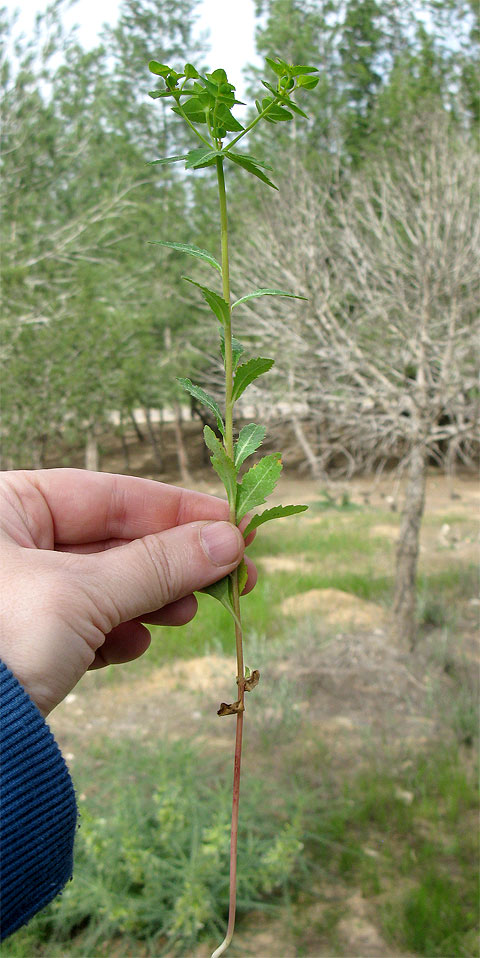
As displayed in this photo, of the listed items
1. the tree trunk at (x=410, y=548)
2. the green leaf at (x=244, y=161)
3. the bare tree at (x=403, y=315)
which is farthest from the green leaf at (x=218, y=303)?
the tree trunk at (x=410, y=548)

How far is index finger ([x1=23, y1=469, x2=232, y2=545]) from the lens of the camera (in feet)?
3.62

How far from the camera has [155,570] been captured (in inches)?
34.7

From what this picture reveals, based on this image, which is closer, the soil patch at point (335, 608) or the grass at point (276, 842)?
the grass at point (276, 842)

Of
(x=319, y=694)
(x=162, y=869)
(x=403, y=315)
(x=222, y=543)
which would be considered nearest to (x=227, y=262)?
(x=222, y=543)

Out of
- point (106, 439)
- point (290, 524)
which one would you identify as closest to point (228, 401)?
point (290, 524)

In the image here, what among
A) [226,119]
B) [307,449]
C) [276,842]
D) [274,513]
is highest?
[226,119]

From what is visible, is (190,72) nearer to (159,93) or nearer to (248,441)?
(159,93)

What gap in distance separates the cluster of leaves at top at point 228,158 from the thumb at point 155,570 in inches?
4.6

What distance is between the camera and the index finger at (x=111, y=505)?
3.62ft

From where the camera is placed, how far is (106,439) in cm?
1570

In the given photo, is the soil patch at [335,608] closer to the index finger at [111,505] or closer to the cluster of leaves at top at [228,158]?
the index finger at [111,505]

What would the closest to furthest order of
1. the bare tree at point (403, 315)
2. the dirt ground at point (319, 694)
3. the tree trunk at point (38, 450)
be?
1. the dirt ground at point (319, 694)
2. the bare tree at point (403, 315)
3. the tree trunk at point (38, 450)

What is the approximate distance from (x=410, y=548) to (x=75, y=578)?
4.09m

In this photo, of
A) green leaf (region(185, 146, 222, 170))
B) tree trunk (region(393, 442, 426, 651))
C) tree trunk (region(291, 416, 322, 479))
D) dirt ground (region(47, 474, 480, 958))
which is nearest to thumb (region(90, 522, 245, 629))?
green leaf (region(185, 146, 222, 170))
